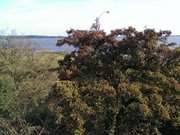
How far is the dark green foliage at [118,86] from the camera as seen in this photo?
18.3 metres

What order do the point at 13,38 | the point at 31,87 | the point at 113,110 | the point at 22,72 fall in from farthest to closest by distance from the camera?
the point at 13,38 → the point at 22,72 → the point at 31,87 → the point at 113,110

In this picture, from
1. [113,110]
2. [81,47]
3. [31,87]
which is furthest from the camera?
[31,87]

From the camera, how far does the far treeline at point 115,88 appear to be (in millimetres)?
18312

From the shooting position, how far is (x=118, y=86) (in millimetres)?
18844

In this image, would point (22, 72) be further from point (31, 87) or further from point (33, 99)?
point (33, 99)

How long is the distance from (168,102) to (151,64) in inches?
57.2

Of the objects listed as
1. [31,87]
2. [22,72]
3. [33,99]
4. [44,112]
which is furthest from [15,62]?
[44,112]

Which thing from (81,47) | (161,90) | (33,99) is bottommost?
(33,99)

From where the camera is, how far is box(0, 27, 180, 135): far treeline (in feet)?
60.1

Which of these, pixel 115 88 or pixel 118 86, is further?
pixel 115 88

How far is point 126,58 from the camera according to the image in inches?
768

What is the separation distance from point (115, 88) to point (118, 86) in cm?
20

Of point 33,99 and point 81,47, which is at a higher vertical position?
point 81,47

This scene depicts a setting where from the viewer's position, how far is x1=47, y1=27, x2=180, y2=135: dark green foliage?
1834 centimetres
